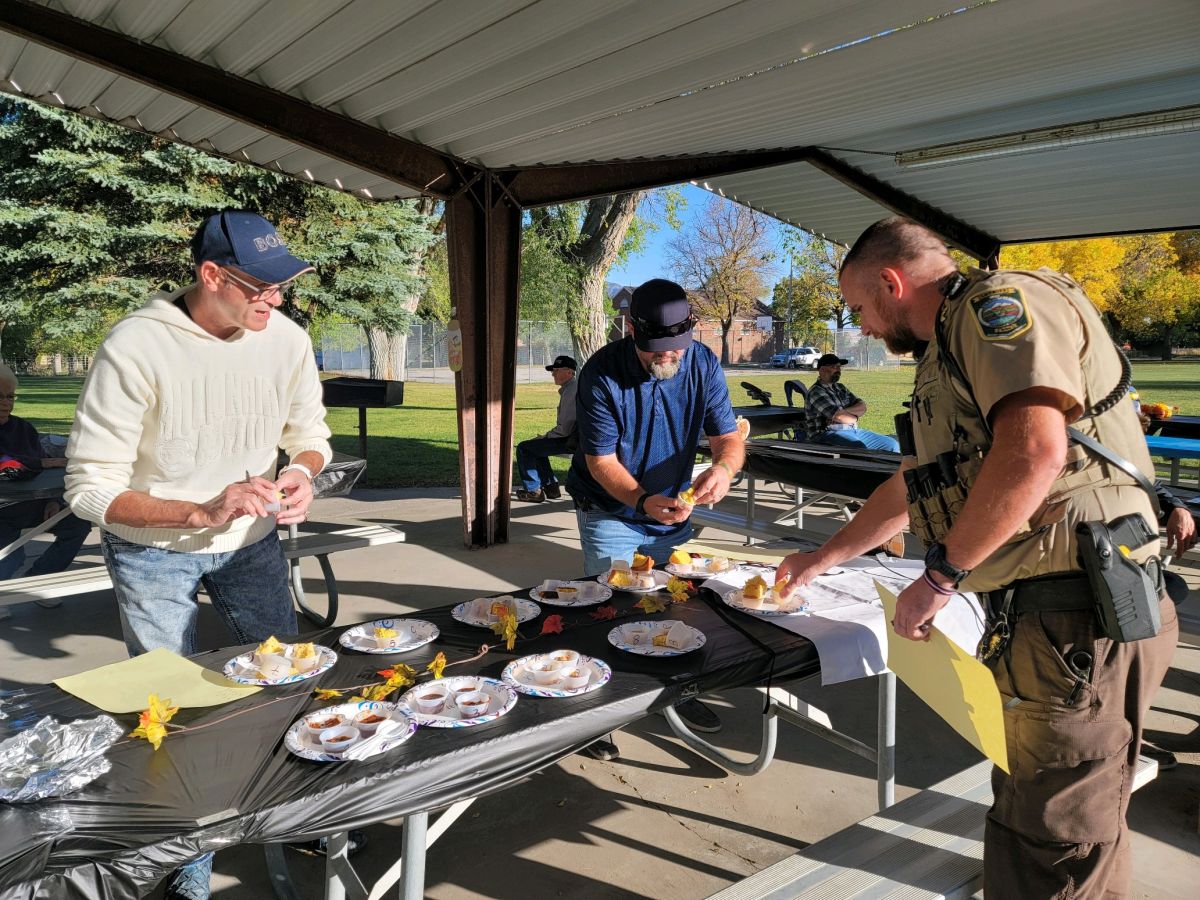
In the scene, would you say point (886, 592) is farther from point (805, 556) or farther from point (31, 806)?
point (31, 806)

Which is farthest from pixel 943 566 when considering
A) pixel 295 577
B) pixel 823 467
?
pixel 295 577

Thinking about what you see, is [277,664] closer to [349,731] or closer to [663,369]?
[349,731]

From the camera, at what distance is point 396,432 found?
1596 centimetres

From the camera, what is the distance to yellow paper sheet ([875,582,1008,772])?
150cm

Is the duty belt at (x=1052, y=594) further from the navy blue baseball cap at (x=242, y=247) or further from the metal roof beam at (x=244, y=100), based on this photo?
the metal roof beam at (x=244, y=100)

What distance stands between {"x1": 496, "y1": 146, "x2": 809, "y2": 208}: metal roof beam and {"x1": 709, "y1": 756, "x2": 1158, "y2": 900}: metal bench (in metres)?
5.00

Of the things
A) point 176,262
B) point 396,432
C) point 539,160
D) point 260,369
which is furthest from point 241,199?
point 260,369

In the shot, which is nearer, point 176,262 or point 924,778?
point 924,778

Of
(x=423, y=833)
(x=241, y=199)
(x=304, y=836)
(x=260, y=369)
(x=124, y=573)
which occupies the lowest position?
(x=423, y=833)

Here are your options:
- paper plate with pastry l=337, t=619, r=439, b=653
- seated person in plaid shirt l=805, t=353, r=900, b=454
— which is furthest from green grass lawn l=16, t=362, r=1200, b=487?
paper plate with pastry l=337, t=619, r=439, b=653

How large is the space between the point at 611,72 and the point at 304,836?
12.7 feet

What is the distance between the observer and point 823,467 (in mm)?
4840

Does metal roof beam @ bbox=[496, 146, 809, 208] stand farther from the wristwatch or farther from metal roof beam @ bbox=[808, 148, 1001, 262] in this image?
the wristwatch

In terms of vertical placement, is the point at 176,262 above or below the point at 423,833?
above
